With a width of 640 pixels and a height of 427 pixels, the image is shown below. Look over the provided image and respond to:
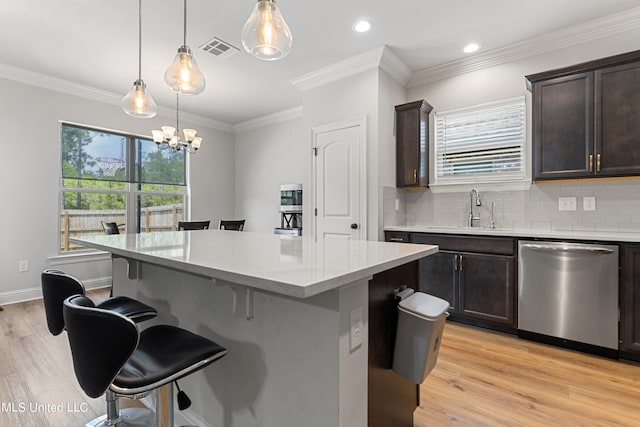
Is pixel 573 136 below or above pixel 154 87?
below

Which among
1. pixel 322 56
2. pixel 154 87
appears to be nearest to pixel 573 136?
pixel 322 56

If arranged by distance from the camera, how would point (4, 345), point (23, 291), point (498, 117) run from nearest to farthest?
point (4, 345)
point (498, 117)
point (23, 291)

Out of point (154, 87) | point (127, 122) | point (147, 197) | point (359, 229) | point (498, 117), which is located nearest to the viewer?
point (498, 117)

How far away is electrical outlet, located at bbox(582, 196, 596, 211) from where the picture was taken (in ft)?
9.57

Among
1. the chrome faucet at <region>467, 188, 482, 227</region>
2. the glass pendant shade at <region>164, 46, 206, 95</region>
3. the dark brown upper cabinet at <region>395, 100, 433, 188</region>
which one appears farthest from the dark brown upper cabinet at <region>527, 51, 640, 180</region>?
the glass pendant shade at <region>164, 46, 206, 95</region>

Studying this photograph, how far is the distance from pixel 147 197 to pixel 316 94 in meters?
3.34

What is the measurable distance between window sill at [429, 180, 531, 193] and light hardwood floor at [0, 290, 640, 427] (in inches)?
59.8

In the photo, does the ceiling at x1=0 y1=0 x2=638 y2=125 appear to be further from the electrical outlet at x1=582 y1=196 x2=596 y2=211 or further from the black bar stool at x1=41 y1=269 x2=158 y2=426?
the black bar stool at x1=41 y1=269 x2=158 y2=426

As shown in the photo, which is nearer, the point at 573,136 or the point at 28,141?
the point at 573,136

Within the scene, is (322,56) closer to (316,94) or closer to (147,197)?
(316,94)

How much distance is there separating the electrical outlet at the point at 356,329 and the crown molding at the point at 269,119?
4728 millimetres

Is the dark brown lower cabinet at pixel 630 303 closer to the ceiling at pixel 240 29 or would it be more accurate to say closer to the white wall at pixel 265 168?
the ceiling at pixel 240 29

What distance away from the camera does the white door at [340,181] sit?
12.0ft

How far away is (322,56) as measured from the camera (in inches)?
140
